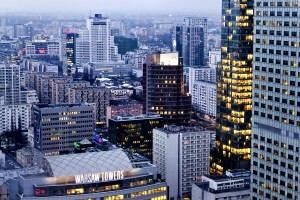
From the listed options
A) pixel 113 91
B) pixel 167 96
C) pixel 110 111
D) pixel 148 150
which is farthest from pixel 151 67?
pixel 113 91

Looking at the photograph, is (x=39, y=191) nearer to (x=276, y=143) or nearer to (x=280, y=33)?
(x=276, y=143)

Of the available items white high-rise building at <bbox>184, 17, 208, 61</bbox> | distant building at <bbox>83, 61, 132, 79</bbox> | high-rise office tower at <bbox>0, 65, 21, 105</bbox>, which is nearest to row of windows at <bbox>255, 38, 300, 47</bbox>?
high-rise office tower at <bbox>0, 65, 21, 105</bbox>

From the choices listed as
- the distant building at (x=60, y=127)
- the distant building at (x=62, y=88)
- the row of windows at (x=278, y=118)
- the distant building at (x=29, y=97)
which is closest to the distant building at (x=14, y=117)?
the distant building at (x=29, y=97)

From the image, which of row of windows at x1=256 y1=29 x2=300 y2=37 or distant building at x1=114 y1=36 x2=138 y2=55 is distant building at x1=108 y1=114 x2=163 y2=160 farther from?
distant building at x1=114 y1=36 x2=138 y2=55

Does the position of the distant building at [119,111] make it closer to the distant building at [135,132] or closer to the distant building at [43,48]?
the distant building at [135,132]

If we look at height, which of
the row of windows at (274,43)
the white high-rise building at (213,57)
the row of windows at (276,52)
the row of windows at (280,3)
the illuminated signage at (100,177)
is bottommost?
the illuminated signage at (100,177)

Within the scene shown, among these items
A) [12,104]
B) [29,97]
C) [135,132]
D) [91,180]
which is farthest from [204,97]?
[91,180]

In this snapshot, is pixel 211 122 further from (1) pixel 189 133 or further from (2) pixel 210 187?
(2) pixel 210 187
